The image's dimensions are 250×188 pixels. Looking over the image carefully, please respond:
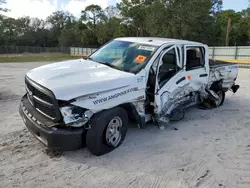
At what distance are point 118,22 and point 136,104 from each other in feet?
166

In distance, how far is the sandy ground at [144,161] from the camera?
3.10 metres

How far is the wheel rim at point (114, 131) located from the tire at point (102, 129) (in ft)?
0.07

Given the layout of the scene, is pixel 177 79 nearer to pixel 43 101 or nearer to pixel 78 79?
pixel 78 79

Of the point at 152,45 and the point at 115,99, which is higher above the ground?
the point at 152,45

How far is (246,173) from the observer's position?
3383 millimetres

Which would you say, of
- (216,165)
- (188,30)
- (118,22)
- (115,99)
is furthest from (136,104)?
(118,22)

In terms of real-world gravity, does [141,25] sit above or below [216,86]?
above

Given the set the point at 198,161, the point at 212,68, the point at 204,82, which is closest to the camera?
the point at 198,161

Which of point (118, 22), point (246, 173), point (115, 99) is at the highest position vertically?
point (118, 22)

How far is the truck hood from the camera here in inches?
124

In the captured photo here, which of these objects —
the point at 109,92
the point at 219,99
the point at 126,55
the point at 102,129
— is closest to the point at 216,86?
the point at 219,99

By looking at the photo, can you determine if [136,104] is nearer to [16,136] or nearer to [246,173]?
[246,173]

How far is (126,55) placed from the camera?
178 inches

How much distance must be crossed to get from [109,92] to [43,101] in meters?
1.03
